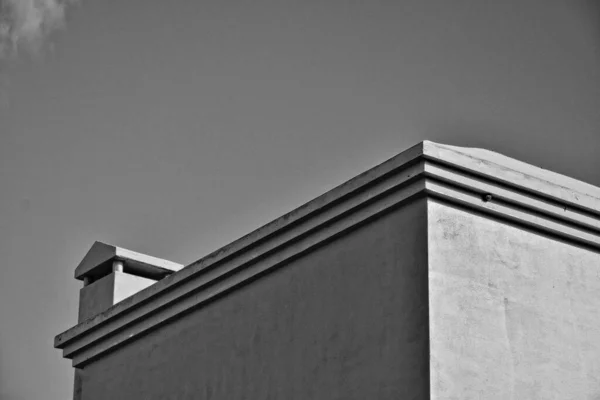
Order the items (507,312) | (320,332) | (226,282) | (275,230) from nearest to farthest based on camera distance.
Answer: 1. (507,312)
2. (320,332)
3. (275,230)
4. (226,282)

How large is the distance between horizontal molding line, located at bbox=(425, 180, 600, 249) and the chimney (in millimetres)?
5246

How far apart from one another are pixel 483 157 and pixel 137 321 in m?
4.33

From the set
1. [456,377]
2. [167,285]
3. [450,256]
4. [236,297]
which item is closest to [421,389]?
[456,377]

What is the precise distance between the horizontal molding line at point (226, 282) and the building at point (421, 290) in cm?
2

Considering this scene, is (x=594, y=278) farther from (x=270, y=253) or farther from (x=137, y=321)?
(x=137, y=321)

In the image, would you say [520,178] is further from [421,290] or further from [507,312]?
[421,290]

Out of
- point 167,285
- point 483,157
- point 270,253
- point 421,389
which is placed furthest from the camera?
point 167,285

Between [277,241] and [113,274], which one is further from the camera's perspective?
[113,274]

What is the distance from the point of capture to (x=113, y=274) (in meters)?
14.8

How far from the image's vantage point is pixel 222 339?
1227 cm

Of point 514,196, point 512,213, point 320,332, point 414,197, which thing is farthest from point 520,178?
point 320,332

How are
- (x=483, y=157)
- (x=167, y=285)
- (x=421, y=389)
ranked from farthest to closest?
(x=167, y=285) → (x=483, y=157) → (x=421, y=389)

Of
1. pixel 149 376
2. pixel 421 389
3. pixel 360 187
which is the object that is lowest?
pixel 421 389

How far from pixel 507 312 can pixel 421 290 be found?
2.50ft
